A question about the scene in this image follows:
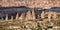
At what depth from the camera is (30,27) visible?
21.1 meters

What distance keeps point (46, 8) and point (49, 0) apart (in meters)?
1.98

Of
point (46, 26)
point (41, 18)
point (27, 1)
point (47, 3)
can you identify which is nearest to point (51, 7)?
point (47, 3)

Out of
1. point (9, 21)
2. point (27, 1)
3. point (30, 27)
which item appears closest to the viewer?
point (30, 27)

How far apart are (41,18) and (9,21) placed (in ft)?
8.78

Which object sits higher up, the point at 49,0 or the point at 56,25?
the point at 49,0

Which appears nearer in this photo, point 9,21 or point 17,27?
point 17,27

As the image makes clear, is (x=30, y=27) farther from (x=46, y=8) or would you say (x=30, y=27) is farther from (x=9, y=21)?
(x=46, y=8)

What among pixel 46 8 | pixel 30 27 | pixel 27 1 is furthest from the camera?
pixel 27 1

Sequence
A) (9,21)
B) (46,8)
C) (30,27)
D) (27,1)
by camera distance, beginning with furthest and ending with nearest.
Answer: (27,1), (46,8), (9,21), (30,27)

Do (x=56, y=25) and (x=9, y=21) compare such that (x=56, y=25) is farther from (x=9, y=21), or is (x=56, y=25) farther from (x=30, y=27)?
(x=9, y=21)

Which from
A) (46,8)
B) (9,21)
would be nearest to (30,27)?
(9,21)

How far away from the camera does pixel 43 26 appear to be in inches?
846

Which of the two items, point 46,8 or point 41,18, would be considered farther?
point 46,8

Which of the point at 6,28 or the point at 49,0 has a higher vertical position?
the point at 49,0
